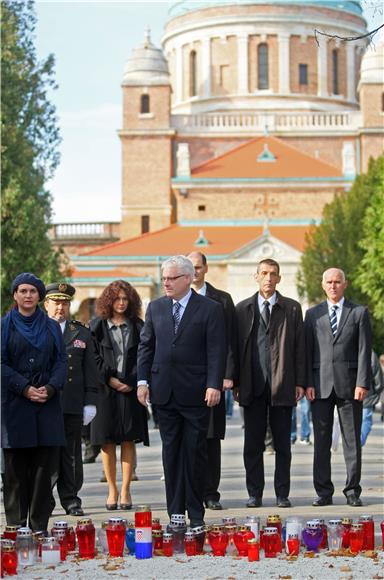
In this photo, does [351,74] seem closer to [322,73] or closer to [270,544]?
[322,73]

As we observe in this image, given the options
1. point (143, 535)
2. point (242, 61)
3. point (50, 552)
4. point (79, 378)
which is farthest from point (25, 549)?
point (242, 61)

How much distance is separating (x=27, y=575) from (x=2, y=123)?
2509 centimetres

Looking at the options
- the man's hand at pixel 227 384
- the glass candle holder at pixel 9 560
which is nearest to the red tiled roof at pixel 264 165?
the man's hand at pixel 227 384

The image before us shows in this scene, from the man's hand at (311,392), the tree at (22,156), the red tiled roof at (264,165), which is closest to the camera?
the man's hand at (311,392)

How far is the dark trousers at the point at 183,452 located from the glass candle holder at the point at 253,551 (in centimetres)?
124

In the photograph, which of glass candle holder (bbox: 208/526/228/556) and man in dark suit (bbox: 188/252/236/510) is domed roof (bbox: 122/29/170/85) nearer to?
man in dark suit (bbox: 188/252/236/510)

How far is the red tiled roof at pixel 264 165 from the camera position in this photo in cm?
7300

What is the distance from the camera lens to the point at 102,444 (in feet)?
40.4

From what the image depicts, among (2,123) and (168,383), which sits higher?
(2,123)

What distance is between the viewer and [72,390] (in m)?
12.0

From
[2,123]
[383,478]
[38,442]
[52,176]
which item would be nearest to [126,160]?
[52,176]

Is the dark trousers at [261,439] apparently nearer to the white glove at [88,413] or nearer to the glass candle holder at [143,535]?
the white glove at [88,413]

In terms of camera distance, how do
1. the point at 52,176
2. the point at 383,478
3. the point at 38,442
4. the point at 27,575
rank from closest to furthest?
the point at 27,575 → the point at 38,442 → the point at 383,478 → the point at 52,176

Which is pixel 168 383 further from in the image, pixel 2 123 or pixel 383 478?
pixel 2 123
